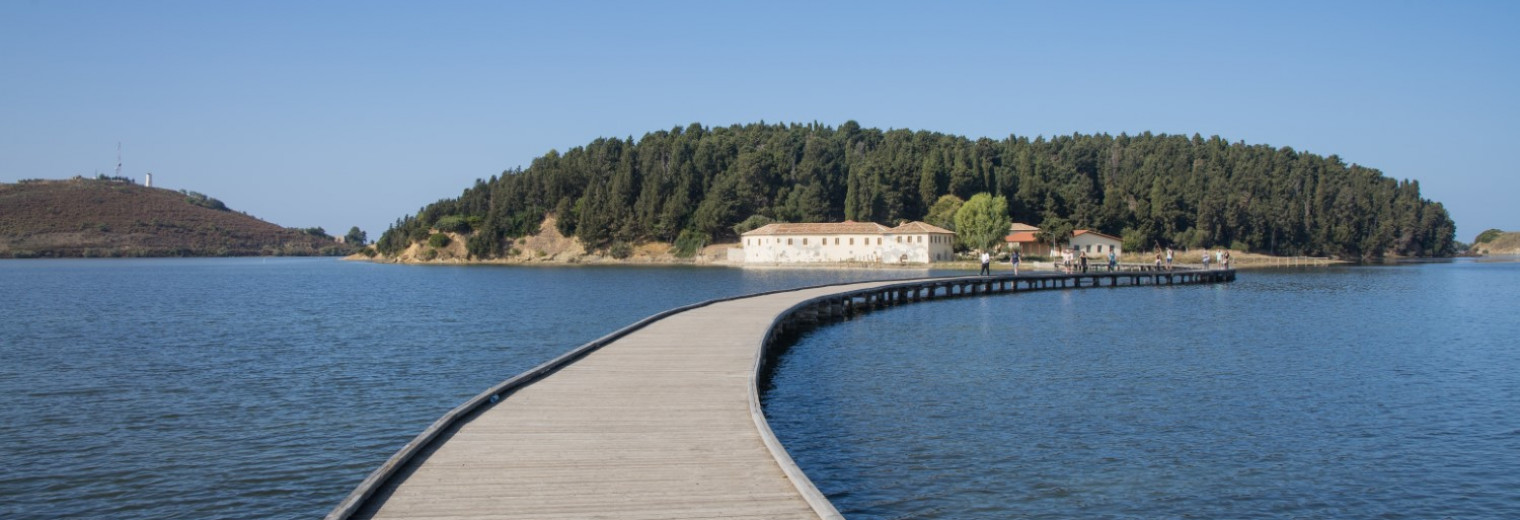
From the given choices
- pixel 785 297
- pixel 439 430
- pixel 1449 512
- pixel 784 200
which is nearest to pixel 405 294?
pixel 785 297

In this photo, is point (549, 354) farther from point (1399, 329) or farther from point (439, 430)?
point (1399, 329)

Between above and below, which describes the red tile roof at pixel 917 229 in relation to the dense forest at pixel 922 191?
below

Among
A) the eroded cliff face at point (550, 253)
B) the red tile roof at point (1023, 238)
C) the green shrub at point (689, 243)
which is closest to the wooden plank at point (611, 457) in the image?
the red tile roof at point (1023, 238)

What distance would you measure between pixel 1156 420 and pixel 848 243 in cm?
8744

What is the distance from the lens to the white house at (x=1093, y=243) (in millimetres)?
107438

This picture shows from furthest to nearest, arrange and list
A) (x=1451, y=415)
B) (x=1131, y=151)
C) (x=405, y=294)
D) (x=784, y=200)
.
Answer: (x=1131, y=151) < (x=784, y=200) < (x=405, y=294) < (x=1451, y=415)

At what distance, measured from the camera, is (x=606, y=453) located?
10.6 meters

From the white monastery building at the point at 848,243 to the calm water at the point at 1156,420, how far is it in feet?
219

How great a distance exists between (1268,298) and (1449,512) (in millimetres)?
40802

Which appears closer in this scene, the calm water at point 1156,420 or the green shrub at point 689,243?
the calm water at point 1156,420

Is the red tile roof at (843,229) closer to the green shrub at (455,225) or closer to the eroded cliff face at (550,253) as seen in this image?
the eroded cliff face at (550,253)

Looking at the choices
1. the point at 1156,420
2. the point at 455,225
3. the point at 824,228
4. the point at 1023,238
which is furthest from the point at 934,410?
the point at 455,225

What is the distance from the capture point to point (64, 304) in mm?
46750

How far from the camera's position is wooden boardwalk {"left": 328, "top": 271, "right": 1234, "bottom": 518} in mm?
8609
